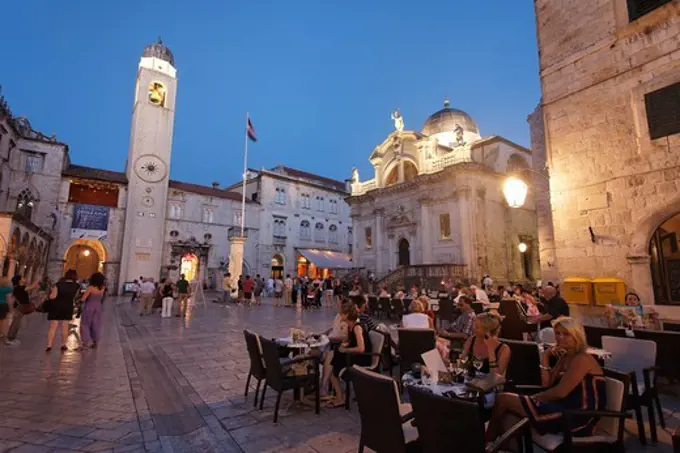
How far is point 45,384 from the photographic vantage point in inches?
191

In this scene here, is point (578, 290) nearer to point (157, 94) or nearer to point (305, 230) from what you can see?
point (305, 230)

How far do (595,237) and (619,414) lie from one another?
276 inches

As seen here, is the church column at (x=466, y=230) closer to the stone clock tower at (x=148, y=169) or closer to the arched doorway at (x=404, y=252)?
the arched doorway at (x=404, y=252)

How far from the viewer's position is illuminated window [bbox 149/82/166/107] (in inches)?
Result: 1174

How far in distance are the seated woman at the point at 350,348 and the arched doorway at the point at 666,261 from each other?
6.80 meters

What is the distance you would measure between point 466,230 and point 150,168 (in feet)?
82.0

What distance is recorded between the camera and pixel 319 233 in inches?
1473

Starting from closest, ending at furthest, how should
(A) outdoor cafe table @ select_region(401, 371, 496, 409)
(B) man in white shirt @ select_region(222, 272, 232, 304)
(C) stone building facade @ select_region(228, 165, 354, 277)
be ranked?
(A) outdoor cafe table @ select_region(401, 371, 496, 409)
(B) man in white shirt @ select_region(222, 272, 232, 304)
(C) stone building facade @ select_region(228, 165, 354, 277)

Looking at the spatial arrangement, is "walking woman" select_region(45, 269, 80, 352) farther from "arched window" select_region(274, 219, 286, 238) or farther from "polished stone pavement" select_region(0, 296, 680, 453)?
"arched window" select_region(274, 219, 286, 238)

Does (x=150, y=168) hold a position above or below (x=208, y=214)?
above

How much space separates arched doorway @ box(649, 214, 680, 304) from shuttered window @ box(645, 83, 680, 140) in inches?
70.9

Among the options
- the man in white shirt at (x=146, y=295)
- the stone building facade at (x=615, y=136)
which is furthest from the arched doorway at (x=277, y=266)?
the stone building facade at (x=615, y=136)

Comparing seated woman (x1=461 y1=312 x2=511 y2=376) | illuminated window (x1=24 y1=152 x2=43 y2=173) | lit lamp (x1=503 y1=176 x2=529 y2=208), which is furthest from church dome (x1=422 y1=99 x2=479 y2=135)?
illuminated window (x1=24 y1=152 x2=43 y2=173)

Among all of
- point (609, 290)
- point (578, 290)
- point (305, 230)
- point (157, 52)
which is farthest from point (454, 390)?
point (157, 52)
